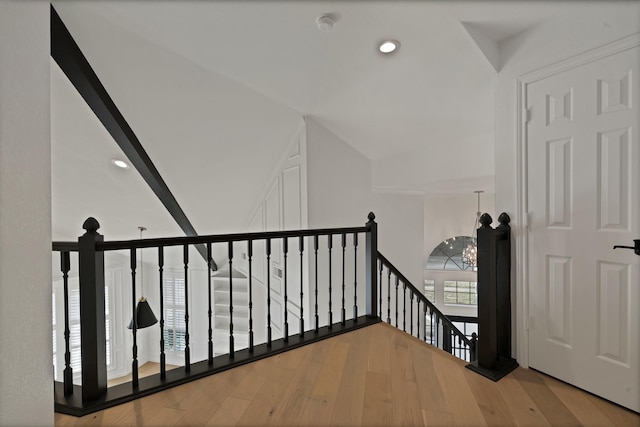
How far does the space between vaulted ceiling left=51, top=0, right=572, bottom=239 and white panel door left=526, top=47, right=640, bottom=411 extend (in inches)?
21.1

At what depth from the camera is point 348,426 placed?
153 cm

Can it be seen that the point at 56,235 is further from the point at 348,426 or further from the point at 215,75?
the point at 348,426

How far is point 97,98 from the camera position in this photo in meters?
2.57

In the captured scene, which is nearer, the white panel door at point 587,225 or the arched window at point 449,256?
the white panel door at point 587,225

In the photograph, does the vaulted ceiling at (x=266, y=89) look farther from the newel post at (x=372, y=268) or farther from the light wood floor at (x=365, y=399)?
the light wood floor at (x=365, y=399)

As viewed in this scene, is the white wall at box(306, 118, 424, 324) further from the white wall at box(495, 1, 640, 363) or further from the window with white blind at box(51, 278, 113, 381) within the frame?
the window with white blind at box(51, 278, 113, 381)

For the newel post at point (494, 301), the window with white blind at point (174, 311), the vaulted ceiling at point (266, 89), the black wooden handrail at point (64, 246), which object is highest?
the vaulted ceiling at point (266, 89)

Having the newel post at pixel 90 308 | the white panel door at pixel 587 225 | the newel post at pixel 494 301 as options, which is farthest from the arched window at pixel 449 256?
the newel post at pixel 90 308

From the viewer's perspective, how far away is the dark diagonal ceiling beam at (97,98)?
217cm

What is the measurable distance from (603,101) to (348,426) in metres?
2.24

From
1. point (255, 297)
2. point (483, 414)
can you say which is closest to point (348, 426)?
point (483, 414)

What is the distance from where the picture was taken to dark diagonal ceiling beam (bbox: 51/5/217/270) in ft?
7.11

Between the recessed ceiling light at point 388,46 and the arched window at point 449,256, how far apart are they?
724cm

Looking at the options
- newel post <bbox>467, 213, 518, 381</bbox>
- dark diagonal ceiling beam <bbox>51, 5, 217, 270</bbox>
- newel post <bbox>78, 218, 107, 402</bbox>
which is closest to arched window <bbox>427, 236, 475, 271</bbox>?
newel post <bbox>467, 213, 518, 381</bbox>
